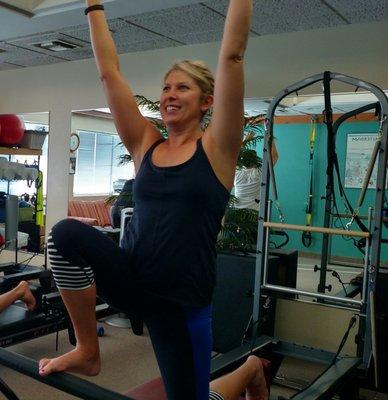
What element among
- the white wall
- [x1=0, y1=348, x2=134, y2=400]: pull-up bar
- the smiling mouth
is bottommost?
[x1=0, y1=348, x2=134, y2=400]: pull-up bar

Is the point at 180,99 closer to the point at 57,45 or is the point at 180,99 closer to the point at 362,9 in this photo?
the point at 362,9

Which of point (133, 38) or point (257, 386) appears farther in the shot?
point (133, 38)

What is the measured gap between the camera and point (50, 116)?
19.2ft

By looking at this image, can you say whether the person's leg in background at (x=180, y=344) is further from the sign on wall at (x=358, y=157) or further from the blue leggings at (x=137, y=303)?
the sign on wall at (x=358, y=157)

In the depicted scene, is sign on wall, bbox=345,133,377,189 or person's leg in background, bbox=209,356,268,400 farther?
sign on wall, bbox=345,133,377,189

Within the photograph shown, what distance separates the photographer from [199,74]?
121cm

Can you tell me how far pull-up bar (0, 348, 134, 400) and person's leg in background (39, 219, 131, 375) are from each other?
0.16m

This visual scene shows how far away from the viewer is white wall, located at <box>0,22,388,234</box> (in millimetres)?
3865

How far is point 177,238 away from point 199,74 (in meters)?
0.43

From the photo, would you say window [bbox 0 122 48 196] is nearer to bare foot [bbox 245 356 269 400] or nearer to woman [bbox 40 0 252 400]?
bare foot [bbox 245 356 269 400]

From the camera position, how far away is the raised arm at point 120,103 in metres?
1.30

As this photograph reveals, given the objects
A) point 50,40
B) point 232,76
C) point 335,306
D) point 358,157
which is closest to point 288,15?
point 358,157

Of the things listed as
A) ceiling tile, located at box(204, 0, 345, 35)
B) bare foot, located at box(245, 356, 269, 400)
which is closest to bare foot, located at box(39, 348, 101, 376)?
bare foot, located at box(245, 356, 269, 400)

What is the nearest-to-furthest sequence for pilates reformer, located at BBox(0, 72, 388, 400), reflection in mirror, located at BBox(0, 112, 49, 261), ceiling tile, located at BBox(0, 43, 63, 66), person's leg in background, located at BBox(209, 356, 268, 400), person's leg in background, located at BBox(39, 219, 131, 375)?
person's leg in background, located at BBox(39, 219, 131, 375)
person's leg in background, located at BBox(209, 356, 268, 400)
pilates reformer, located at BBox(0, 72, 388, 400)
ceiling tile, located at BBox(0, 43, 63, 66)
reflection in mirror, located at BBox(0, 112, 49, 261)
